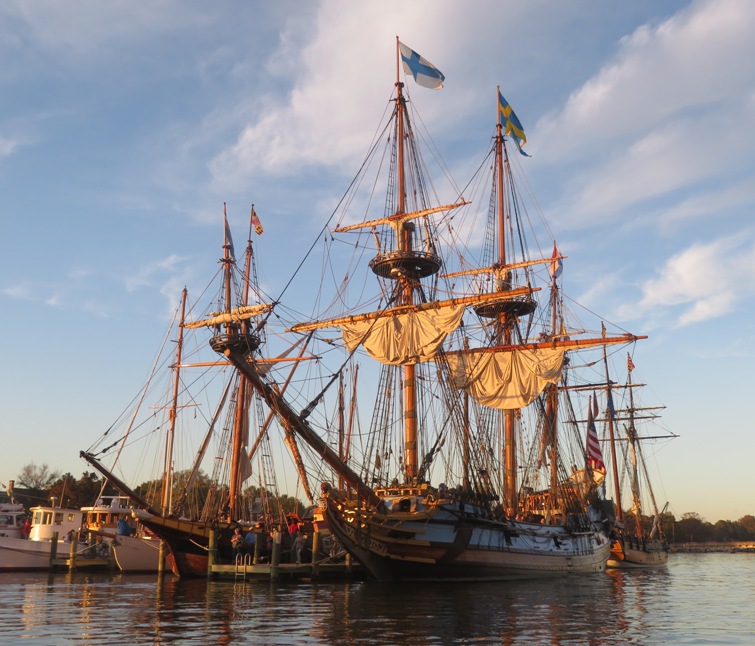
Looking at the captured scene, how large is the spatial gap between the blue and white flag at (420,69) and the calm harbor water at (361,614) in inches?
1038

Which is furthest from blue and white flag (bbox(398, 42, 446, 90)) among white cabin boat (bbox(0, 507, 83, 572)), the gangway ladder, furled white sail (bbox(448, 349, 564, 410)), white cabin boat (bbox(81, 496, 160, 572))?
white cabin boat (bbox(0, 507, 83, 572))

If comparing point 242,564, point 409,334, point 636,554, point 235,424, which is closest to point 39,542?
point 235,424

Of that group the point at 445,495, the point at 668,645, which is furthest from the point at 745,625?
the point at 445,495

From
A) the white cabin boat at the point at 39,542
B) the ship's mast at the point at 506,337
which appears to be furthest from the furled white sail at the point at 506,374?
the white cabin boat at the point at 39,542

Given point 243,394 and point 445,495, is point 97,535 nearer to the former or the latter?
point 243,394

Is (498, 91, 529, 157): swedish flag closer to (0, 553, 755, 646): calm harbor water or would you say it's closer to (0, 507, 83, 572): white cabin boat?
(0, 553, 755, 646): calm harbor water

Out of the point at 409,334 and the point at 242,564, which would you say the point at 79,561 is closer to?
the point at 242,564

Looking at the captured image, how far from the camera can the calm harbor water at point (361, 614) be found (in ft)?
61.9

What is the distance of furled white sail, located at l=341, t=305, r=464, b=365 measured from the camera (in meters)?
42.6

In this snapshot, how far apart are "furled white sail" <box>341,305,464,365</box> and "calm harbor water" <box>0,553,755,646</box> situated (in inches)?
498

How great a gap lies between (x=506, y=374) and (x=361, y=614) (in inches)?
1254

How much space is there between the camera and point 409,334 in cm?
4322

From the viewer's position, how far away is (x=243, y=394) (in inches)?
1831

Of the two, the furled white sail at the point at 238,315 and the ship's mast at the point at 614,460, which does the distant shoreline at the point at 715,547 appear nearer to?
the ship's mast at the point at 614,460
